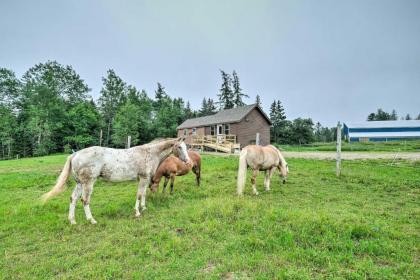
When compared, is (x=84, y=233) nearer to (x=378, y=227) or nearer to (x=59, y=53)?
(x=378, y=227)

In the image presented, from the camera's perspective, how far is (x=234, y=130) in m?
26.0

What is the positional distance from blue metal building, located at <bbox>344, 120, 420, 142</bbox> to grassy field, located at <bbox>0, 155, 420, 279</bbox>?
4771cm

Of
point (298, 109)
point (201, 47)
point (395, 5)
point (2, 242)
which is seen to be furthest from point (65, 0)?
point (298, 109)

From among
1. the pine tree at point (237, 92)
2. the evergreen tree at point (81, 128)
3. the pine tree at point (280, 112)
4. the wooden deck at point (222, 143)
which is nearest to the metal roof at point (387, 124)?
the pine tree at point (280, 112)

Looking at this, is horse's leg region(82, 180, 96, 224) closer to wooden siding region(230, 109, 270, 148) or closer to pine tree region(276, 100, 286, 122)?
wooden siding region(230, 109, 270, 148)

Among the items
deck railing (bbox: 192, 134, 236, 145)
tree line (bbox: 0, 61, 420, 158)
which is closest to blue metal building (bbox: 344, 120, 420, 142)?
tree line (bbox: 0, 61, 420, 158)

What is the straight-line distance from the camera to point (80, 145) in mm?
37281

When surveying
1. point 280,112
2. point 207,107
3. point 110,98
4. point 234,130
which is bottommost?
point 234,130

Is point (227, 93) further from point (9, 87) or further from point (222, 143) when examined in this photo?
point (9, 87)

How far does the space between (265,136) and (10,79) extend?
157 feet

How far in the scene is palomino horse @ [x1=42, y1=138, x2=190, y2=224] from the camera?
13.8ft

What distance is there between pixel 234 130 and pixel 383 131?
40.0 m

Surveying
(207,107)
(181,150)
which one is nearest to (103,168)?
(181,150)

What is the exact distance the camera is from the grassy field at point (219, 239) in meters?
2.48
